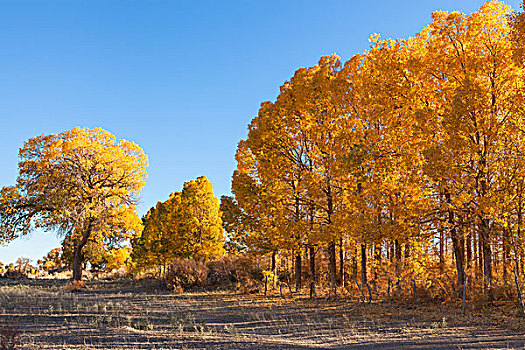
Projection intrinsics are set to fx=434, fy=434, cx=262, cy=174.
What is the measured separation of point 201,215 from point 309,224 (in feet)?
50.1

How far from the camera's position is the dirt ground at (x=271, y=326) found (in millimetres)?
8727

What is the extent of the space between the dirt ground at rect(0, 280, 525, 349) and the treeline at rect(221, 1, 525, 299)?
67.0 inches

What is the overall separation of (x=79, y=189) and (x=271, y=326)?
21.7 meters

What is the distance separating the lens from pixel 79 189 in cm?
2889

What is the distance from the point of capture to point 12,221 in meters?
28.7

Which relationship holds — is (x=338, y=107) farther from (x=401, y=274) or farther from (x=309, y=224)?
(x=401, y=274)

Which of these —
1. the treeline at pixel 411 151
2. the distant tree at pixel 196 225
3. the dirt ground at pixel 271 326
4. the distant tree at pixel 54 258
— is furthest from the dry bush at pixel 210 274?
the distant tree at pixel 54 258

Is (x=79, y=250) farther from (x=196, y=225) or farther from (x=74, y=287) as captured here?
(x=196, y=225)

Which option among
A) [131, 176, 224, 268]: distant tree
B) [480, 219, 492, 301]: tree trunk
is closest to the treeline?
[480, 219, 492, 301]: tree trunk

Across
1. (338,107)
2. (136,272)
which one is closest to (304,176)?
(338,107)

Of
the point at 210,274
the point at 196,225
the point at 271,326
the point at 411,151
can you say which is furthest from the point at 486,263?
the point at 196,225

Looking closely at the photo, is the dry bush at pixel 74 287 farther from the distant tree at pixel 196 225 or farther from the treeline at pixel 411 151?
the treeline at pixel 411 151

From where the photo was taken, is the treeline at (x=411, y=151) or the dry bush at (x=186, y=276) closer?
the treeline at (x=411, y=151)

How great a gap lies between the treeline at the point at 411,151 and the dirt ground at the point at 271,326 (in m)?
1.70
